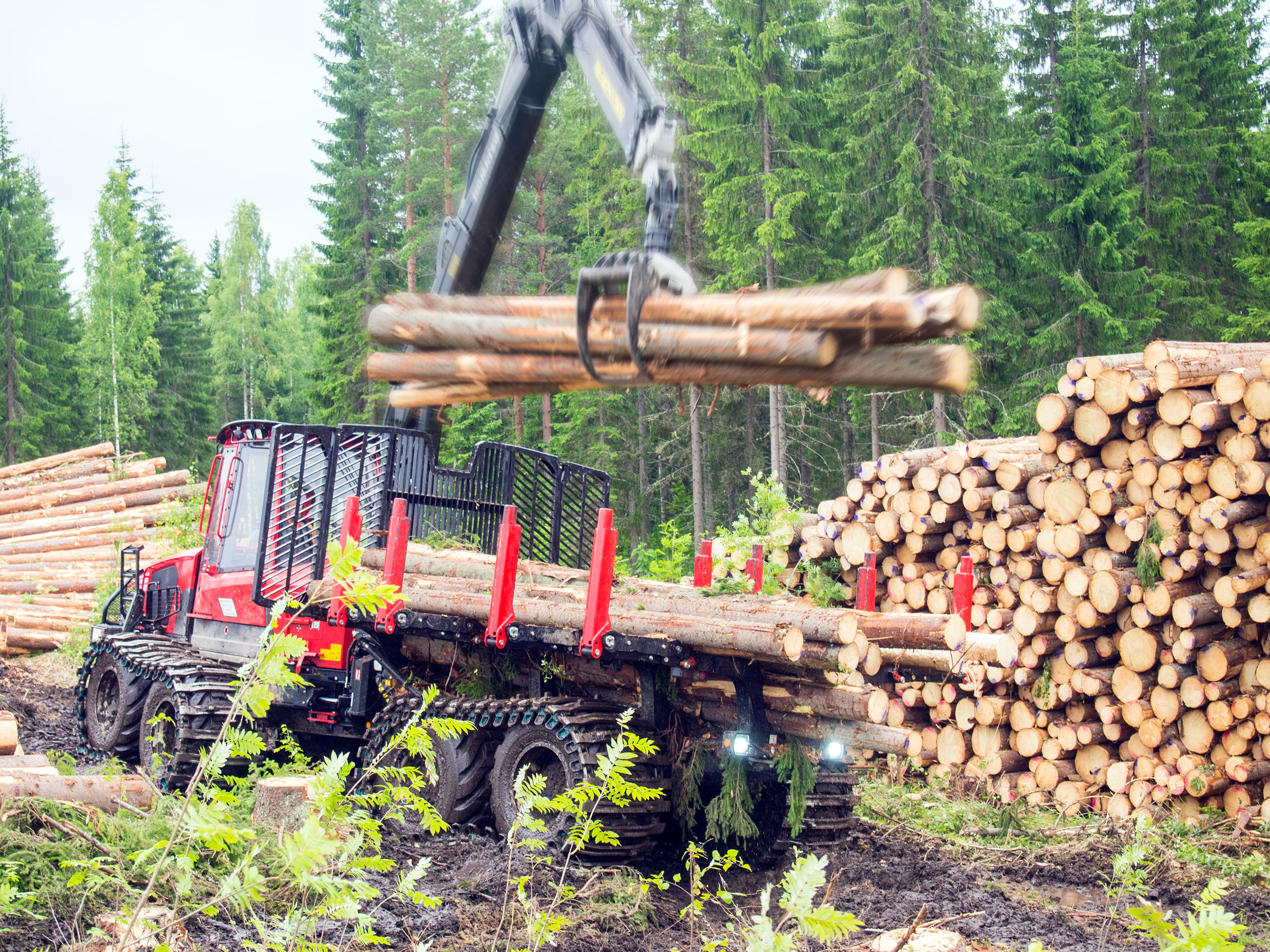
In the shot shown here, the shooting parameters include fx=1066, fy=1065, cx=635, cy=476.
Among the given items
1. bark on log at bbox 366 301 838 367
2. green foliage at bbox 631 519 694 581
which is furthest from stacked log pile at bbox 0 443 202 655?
bark on log at bbox 366 301 838 367

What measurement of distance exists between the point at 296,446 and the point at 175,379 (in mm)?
39767

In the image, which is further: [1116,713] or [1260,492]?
[1116,713]

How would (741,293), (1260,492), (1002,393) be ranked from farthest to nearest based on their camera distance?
1. (1002,393)
2. (1260,492)
3. (741,293)

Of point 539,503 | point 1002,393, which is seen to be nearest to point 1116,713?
point 539,503

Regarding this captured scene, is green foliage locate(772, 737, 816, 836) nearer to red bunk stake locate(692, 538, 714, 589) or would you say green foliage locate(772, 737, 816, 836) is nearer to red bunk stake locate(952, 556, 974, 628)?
red bunk stake locate(952, 556, 974, 628)

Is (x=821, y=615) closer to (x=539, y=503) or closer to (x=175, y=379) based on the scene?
(x=539, y=503)

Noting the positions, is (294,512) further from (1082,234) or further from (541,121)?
(1082,234)

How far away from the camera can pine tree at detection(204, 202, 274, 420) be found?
2045 inches

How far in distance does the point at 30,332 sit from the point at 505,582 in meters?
40.7

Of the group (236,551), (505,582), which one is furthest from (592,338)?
(236,551)

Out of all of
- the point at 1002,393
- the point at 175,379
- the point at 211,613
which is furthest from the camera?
the point at 175,379

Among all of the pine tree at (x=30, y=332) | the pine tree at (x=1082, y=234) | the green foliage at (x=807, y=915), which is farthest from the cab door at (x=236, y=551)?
the pine tree at (x=30, y=332)

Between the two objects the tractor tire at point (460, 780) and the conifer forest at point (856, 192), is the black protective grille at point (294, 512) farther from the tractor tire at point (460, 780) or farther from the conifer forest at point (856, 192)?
the conifer forest at point (856, 192)

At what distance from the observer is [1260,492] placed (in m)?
7.58
